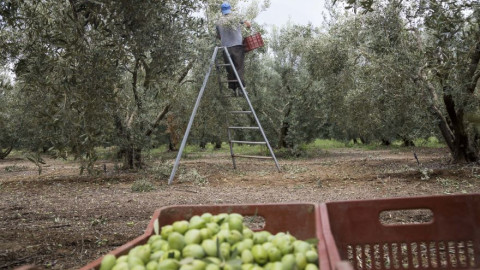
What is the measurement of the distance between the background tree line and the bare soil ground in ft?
2.97

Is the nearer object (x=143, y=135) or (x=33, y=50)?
(x=33, y=50)

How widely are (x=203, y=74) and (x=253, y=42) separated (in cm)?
187

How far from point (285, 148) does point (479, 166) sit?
9269 millimetres

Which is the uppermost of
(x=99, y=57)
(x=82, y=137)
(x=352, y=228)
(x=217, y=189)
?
(x=99, y=57)

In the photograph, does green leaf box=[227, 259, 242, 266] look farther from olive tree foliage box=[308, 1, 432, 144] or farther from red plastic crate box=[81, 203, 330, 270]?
olive tree foliage box=[308, 1, 432, 144]

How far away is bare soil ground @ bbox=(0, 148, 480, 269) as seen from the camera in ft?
14.4

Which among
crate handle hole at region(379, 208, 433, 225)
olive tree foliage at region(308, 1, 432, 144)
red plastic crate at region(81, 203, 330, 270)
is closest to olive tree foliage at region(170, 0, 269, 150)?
olive tree foliage at region(308, 1, 432, 144)

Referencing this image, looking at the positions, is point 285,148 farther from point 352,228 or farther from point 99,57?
point 352,228

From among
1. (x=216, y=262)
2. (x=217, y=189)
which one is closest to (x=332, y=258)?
(x=216, y=262)

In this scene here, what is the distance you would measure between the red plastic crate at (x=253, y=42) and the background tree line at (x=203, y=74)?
1109 mm

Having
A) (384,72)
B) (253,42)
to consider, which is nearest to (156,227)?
(253,42)

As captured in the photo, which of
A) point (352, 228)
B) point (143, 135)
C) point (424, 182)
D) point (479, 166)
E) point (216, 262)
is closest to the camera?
point (216, 262)

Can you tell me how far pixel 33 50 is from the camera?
484 centimetres

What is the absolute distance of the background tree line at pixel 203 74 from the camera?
3.95 metres
